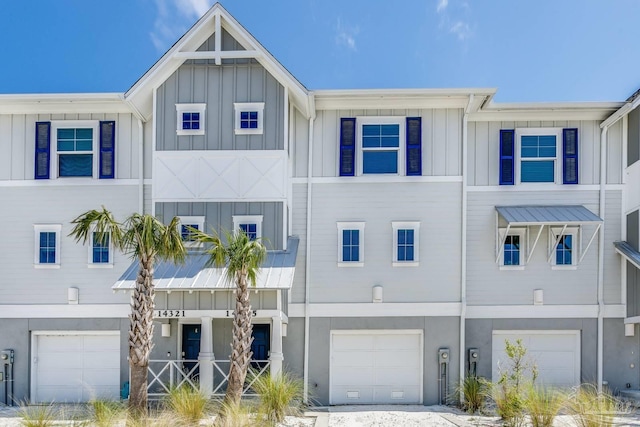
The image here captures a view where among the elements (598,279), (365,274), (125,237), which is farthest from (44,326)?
(598,279)

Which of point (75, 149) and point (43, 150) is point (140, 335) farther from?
point (43, 150)

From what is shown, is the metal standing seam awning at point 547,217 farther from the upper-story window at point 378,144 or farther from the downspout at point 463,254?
the upper-story window at point 378,144

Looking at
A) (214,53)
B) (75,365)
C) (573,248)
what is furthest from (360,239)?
(75,365)

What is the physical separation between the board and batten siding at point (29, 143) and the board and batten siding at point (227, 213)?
6.23 ft

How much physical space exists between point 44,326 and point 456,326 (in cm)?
1110

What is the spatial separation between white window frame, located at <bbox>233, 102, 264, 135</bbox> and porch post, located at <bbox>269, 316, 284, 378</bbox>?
476 centimetres

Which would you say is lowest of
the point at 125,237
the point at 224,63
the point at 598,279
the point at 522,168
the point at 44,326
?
the point at 44,326

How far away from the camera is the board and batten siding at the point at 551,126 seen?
13430 millimetres

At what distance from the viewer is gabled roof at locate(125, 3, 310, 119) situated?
40.3 feet

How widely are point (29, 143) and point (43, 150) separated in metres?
0.51

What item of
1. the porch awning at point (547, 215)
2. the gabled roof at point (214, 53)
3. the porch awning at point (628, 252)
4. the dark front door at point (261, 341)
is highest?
the gabled roof at point (214, 53)

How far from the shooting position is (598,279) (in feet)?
43.5

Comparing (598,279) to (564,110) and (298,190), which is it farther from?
(298,190)

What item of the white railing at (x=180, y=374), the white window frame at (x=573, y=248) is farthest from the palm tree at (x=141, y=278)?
the white window frame at (x=573, y=248)
